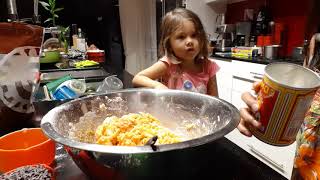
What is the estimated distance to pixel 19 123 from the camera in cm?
75

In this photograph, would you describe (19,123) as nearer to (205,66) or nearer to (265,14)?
(205,66)

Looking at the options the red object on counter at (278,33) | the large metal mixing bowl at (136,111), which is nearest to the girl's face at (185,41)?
the large metal mixing bowl at (136,111)

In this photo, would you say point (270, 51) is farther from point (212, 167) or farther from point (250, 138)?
point (212, 167)

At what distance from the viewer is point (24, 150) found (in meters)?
0.48

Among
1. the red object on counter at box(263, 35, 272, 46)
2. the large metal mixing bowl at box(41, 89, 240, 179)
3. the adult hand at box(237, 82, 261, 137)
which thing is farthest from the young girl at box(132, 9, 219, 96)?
the red object on counter at box(263, 35, 272, 46)

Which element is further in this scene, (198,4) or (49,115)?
(198,4)

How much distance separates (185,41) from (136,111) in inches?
27.1

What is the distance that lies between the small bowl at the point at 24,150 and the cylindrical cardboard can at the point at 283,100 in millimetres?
417

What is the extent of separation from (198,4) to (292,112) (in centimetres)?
306

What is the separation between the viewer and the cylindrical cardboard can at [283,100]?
422 mm

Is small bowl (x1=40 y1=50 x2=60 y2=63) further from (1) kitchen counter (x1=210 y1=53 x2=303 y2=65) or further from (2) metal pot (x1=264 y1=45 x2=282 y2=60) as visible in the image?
(2) metal pot (x1=264 y1=45 x2=282 y2=60)

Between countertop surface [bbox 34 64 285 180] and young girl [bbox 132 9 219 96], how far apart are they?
29.7 inches

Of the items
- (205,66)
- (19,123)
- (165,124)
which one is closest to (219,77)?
(205,66)

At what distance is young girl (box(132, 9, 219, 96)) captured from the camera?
4.40 feet
